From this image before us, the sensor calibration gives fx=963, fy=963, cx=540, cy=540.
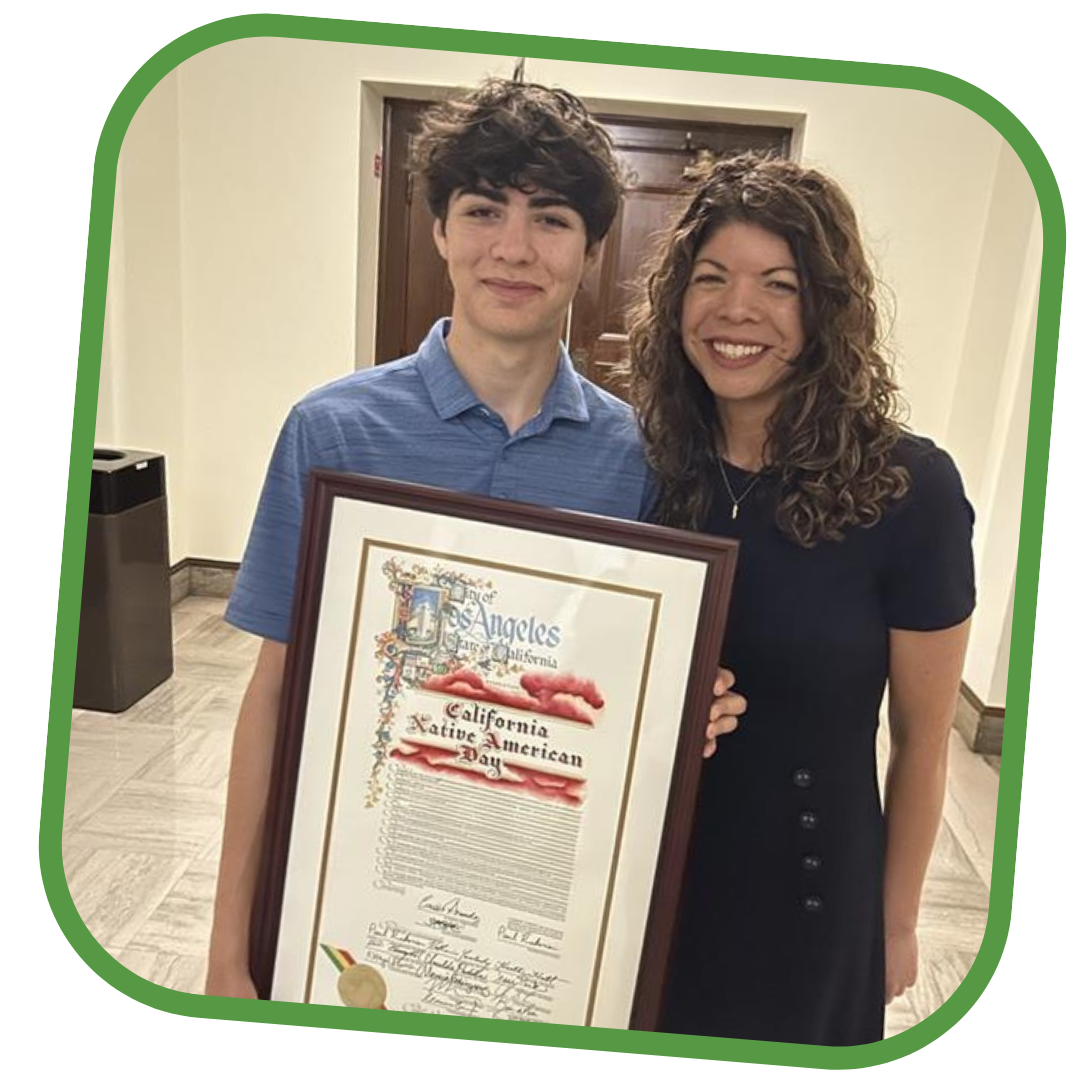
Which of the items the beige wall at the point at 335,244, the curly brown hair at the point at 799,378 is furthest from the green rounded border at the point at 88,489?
the curly brown hair at the point at 799,378

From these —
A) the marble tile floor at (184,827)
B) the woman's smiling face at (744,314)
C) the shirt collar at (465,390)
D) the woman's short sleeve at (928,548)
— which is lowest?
the marble tile floor at (184,827)

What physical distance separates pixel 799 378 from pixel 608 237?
6.9 inches

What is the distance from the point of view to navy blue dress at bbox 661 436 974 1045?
2.31 feet

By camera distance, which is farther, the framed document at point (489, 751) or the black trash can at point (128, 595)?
the black trash can at point (128, 595)

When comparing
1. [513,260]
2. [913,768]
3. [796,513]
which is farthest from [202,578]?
[913,768]

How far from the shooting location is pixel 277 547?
74 cm

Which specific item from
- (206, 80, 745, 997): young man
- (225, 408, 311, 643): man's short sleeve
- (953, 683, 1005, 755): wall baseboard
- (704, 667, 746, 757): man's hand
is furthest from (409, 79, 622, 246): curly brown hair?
(953, 683, 1005, 755): wall baseboard

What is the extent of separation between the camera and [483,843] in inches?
29.0

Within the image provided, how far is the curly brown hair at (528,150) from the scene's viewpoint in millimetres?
689

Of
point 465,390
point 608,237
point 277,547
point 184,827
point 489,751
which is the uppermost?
point 608,237

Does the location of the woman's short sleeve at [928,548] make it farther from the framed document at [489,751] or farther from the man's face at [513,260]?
the man's face at [513,260]

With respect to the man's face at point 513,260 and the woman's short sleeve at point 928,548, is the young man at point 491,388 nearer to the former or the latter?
the man's face at point 513,260

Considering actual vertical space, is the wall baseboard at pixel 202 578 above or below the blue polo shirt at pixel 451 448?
below

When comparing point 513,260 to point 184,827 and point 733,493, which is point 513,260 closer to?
point 733,493
